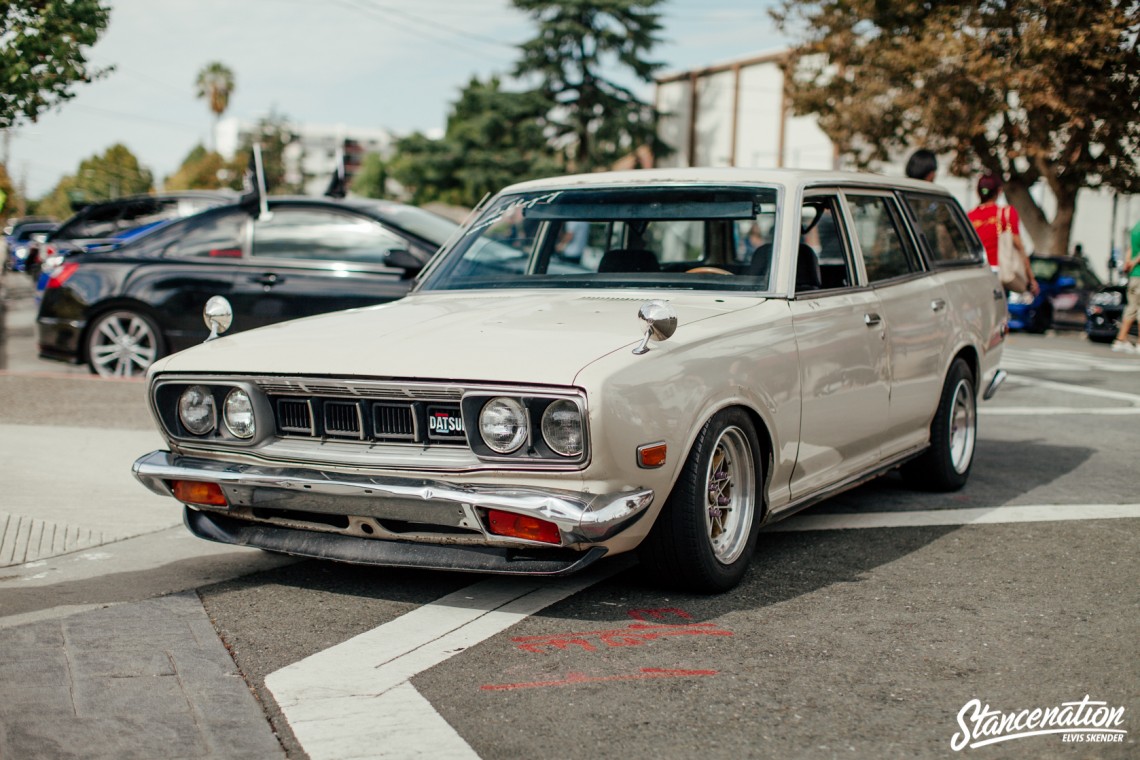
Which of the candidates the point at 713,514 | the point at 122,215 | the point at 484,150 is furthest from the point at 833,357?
the point at 484,150

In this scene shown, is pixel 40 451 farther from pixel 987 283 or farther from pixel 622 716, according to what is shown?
pixel 987 283

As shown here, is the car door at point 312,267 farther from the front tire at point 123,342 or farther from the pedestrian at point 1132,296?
the pedestrian at point 1132,296

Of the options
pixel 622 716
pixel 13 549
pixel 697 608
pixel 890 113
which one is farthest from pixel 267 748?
pixel 890 113

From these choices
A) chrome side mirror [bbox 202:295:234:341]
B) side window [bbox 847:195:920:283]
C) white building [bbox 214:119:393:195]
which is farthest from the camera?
white building [bbox 214:119:393:195]

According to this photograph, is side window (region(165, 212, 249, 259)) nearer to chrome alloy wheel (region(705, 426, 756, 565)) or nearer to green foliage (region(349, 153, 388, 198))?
chrome alloy wheel (region(705, 426, 756, 565))

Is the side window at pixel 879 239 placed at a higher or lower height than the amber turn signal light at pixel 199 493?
higher

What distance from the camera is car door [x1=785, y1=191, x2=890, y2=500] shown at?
5098mm

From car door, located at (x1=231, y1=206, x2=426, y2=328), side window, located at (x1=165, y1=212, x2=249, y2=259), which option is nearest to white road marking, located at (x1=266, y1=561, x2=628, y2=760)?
car door, located at (x1=231, y1=206, x2=426, y2=328)

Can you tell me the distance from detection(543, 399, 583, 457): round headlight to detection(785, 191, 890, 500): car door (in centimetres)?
133

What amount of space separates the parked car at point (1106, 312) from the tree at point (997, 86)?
20.7ft

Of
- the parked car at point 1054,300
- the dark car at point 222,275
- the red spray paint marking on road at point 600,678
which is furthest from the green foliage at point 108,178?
the red spray paint marking on road at point 600,678

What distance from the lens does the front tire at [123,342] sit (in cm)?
1009

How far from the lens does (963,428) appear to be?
22.7 feet

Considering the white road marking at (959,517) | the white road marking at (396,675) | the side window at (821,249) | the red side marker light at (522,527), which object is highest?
the side window at (821,249)
